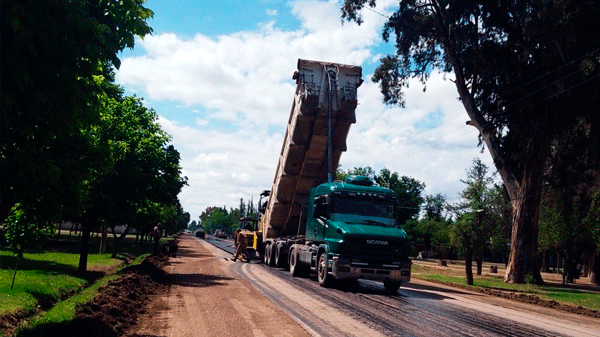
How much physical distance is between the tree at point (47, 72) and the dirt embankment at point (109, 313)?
208cm

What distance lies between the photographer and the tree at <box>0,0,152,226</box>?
5875 millimetres

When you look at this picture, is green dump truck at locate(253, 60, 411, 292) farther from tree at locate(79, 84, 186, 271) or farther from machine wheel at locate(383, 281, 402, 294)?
tree at locate(79, 84, 186, 271)

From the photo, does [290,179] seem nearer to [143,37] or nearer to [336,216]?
Answer: [336,216]

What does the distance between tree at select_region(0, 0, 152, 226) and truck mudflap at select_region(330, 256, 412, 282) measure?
10047 mm

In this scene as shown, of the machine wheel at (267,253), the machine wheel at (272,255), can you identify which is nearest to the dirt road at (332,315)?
the machine wheel at (272,255)

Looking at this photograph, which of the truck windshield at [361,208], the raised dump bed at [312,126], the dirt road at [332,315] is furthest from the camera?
the raised dump bed at [312,126]

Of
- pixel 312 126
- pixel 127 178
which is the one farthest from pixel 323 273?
pixel 127 178

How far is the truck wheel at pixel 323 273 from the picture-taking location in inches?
700

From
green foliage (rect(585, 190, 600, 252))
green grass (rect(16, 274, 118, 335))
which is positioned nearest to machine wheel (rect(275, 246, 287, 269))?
green grass (rect(16, 274, 118, 335))

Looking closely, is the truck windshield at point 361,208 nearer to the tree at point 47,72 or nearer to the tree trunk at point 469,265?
the tree trunk at point 469,265

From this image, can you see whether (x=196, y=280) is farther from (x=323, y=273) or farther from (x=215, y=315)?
(x=215, y=315)

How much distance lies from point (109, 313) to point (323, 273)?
8.66 metres

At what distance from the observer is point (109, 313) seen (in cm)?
1089

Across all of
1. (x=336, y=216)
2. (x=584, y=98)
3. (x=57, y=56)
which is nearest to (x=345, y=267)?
(x=336, y=216)
